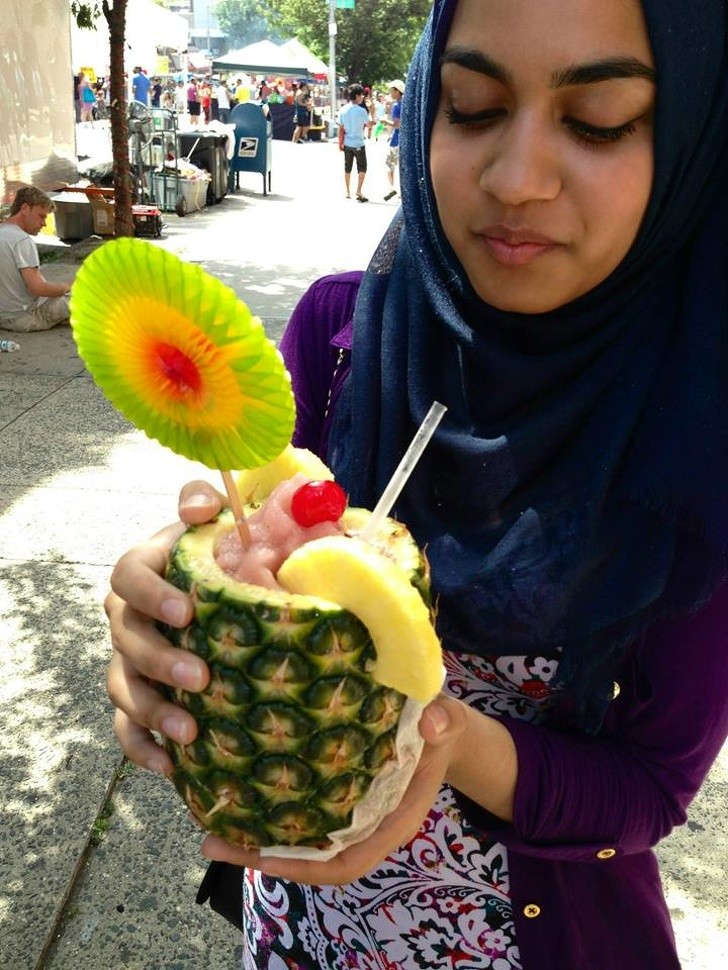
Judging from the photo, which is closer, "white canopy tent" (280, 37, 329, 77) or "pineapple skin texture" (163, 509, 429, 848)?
"pineapple skin texture" (163, 509, 429, 848)

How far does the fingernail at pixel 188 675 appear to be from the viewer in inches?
43.0

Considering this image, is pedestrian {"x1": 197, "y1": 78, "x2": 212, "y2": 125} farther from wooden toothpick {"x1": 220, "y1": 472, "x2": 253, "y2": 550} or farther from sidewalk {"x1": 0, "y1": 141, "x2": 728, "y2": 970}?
wooden toothpick {"x1": 220, "y1": 472, "x2": 253, "y2": 550}

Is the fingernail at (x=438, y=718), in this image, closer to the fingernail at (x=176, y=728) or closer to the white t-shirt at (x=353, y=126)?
the fingernail at (x=176, y=728)

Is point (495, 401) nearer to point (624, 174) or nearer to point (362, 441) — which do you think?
point (362, 441)

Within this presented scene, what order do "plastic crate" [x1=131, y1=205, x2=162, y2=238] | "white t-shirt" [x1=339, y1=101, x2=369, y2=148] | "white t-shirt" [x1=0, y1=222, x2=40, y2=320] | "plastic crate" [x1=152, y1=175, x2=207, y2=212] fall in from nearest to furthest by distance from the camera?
"white t-shirt" [x1=0, y1=222, x2=40, y2=320] → "plastic crate" [x1=131, y1=205, x2=162, y2=238] → "plastic crate" [x1=152, y1=175, x2=207, y2=212] → "white t-shirt" [x1=339, y1=101, x2=369, y2=148]

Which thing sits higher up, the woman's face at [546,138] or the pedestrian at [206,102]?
the woman's face at [546,138]

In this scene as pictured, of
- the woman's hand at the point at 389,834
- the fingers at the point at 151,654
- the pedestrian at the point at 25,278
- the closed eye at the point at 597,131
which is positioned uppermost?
the closed eye at the point at 597,131

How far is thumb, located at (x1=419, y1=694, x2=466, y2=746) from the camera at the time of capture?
3.85ft

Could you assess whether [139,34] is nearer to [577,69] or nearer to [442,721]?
[577,69]

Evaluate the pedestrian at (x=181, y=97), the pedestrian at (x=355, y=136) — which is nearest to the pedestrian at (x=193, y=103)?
the pedestrian at (x=181, y=97)

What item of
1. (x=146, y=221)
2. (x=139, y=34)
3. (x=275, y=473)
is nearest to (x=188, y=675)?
(x=275, y=473)

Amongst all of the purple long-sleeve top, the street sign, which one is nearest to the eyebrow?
the purple long-sleeve top

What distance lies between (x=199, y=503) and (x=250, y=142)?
16.6 metres

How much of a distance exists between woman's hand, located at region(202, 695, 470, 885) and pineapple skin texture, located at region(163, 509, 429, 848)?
0.03 m
